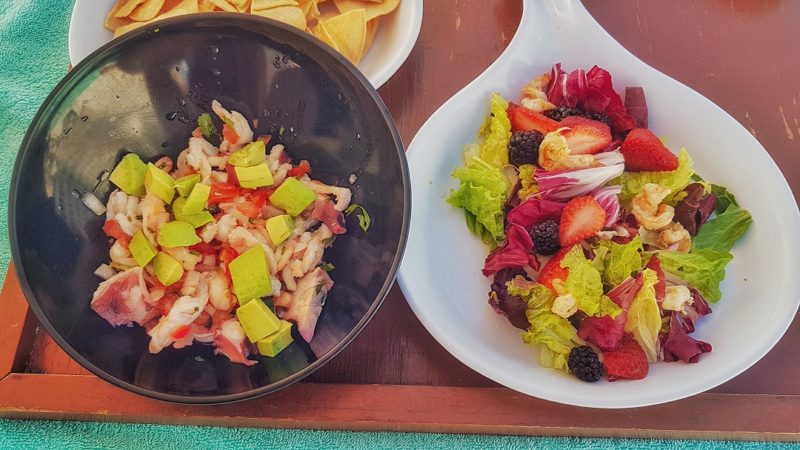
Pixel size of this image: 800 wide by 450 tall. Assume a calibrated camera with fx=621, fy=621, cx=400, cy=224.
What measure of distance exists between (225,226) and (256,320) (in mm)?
150

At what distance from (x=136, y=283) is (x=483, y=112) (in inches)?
24.7

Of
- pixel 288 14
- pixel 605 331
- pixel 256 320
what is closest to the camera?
pixel 256 320

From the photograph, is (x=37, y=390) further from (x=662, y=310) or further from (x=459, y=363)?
(x=662, y=310)

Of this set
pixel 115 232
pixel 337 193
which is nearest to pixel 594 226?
pixel 337 193

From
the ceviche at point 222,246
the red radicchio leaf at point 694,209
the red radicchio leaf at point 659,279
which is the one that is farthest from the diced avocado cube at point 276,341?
the red radicchio leaf at point 694,209

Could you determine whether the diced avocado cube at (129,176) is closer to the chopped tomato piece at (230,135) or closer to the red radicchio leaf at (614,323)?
the chopped tomato piece at (230,135)

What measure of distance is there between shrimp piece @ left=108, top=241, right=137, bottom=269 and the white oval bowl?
0.40 m

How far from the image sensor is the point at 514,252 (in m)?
0.97

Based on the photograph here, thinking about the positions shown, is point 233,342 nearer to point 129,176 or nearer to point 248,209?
point 248,209

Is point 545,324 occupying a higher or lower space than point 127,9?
lower

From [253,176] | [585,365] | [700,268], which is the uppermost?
[253,176]

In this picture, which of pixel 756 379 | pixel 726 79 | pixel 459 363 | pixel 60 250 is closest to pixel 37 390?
pixel 60 250

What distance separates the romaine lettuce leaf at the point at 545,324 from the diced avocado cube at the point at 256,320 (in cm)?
36

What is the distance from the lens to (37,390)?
947mm
